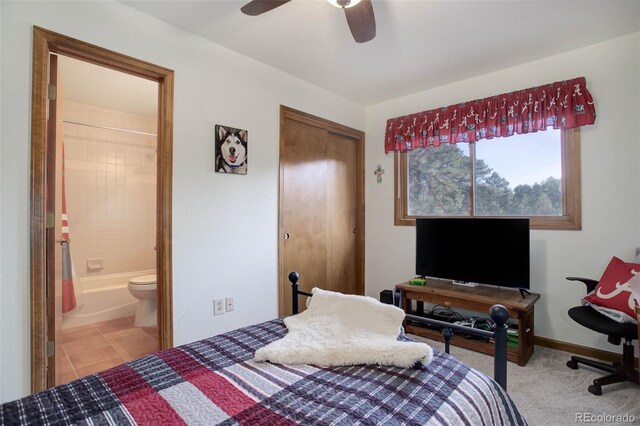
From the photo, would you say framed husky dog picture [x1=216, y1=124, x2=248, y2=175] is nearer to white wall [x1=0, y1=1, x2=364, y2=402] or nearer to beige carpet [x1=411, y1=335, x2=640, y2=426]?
white wall [x1=0, y1=1, x2=364, y2=402]

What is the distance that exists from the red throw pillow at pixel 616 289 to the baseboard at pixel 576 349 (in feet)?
1.86

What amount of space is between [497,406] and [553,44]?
2697 millimetres

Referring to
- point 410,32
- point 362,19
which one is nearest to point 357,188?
point 410,32

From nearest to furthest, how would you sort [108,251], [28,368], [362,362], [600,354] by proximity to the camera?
1. [362,362]
2. [28,368]
3. [600,354]
4. [108,251]

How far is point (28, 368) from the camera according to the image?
1.65 metres

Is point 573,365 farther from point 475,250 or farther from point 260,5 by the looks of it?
point 260,5

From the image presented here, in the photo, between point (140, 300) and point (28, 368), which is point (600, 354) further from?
point (140, 300)

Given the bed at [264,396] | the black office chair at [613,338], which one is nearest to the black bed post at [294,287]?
the bed at [264,396]

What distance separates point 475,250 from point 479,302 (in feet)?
1.55

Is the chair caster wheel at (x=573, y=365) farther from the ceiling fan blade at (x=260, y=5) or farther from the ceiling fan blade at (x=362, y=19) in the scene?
the ceiling fan blade at (x=260, y=5)

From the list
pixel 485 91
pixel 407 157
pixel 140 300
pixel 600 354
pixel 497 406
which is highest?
pixel 485 91

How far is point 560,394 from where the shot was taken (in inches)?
79.2

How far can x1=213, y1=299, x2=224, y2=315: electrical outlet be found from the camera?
2.42 m

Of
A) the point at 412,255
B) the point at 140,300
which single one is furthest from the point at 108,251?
the point at 412,255
